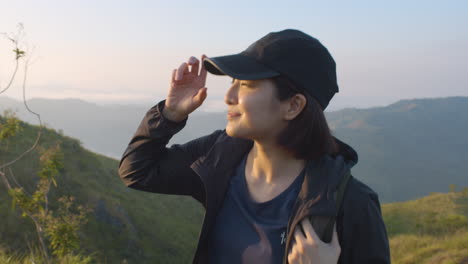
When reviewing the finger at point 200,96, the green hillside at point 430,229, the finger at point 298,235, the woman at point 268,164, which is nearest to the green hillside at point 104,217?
the woman at point 268,164

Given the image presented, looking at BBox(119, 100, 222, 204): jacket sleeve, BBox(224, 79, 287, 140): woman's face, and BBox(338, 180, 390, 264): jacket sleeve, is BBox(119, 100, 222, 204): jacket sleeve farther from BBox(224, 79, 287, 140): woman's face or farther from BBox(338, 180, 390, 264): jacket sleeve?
BBox(338, 180, 390, 264): jacket sleeve

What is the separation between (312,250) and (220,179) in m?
0.78

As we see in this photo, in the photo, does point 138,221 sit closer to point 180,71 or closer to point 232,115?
point 180,71

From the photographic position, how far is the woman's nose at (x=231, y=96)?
2.35 m

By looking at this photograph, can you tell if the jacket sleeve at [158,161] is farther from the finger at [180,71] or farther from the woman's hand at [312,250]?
the woman's hand at [312,250]

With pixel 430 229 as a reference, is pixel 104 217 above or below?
above

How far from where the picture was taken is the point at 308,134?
2385 mm

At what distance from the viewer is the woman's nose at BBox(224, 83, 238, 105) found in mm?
2348

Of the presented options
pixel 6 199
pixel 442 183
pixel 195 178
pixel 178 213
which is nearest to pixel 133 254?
pixel 6 199

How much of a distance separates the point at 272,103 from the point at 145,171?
961 mm

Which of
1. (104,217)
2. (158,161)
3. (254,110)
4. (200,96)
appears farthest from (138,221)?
(254,110)

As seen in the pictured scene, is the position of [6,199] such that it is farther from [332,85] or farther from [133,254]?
[332,85]

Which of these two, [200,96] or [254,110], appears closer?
[254,110]

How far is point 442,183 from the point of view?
548ft
